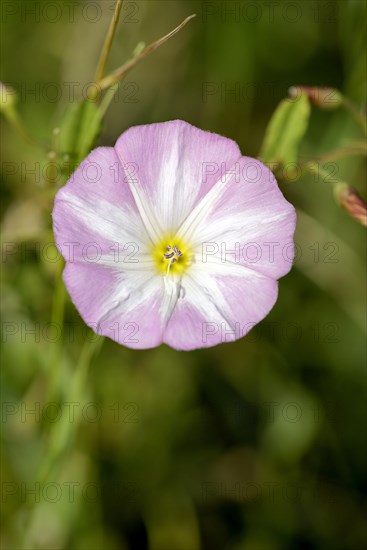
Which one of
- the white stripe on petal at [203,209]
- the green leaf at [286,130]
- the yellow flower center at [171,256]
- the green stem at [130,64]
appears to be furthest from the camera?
the green leaf at [286,130]

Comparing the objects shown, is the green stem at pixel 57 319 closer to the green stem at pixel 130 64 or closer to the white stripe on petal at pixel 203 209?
the white stripe on petal at pixel 203 209

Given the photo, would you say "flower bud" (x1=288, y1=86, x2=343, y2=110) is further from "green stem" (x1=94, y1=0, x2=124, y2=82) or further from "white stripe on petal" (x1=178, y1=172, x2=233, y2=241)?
"green stem" (x1=94, y1=0, x2=124, y2=82)

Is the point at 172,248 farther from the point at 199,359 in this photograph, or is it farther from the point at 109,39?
the point at 199,359

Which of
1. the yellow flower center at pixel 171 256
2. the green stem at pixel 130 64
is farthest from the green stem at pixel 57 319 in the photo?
the green stem at pixel 130 64

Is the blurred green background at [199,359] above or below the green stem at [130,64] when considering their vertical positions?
below

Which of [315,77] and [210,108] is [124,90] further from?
[315,77]

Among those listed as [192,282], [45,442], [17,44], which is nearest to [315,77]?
[17,44]

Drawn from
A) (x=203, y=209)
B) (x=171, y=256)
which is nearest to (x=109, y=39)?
(x=203, y=209)
